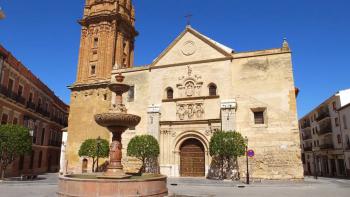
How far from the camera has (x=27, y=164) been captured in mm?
26172

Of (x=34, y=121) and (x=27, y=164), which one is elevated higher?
(x=34, y=121)

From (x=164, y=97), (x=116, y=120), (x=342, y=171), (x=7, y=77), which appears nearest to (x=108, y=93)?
(x=164, y=97)

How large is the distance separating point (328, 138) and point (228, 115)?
21.3 meters

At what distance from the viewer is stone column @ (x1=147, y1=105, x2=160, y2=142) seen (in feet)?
71.2

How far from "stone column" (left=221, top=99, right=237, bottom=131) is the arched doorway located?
265 centimetres

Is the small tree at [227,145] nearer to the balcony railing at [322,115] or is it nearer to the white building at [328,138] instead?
the white building at [328,138]

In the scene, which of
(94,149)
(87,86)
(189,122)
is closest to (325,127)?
(189,122)

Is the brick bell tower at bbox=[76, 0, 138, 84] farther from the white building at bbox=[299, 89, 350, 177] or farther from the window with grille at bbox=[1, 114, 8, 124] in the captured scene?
the white building at bbox=[299, 89, 350, 177]

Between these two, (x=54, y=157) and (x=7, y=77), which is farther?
(x=54, y=157)

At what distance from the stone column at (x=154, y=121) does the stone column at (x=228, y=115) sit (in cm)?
516

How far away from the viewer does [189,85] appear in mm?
22172

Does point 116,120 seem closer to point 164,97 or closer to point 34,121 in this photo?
point 164,97

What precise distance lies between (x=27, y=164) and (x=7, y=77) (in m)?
9.08

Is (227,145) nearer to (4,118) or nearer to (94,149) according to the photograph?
(94,149)
